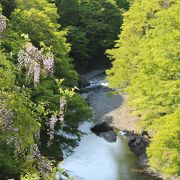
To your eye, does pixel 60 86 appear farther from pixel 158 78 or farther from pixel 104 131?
pixel 104 131

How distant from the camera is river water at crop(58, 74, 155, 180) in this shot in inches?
872

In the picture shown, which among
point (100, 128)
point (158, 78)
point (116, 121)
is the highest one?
point (116, 121)

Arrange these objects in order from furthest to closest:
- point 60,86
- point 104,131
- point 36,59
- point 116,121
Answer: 1. point 116,121
2. point 104,131
3. point 60,86
4. point 36,59

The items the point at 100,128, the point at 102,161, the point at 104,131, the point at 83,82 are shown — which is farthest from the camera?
the point at 83,82

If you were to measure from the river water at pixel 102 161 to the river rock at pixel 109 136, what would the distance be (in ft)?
1.00

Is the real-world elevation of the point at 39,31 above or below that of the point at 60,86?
above

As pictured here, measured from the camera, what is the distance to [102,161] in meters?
24.3

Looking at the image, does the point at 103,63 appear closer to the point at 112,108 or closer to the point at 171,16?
the point at 112,108

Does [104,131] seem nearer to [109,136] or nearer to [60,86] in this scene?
[109,136]

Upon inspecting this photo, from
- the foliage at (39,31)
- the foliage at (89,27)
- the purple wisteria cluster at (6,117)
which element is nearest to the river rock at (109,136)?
the foliage at (39,31)

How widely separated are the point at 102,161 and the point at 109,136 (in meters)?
4.27

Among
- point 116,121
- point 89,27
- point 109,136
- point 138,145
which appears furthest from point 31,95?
point 89,27

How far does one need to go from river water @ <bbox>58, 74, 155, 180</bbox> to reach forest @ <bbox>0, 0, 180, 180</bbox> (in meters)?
0.95

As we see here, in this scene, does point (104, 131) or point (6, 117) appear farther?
point (104, 131)
